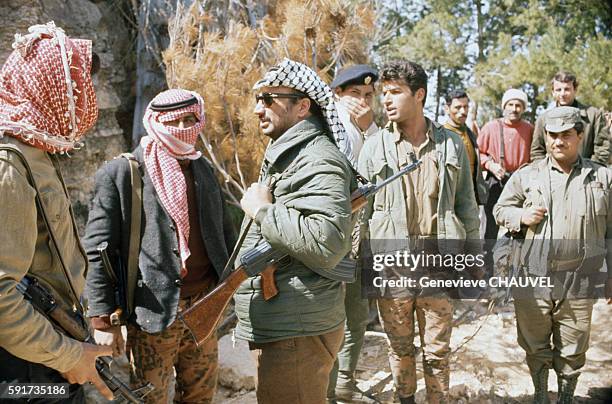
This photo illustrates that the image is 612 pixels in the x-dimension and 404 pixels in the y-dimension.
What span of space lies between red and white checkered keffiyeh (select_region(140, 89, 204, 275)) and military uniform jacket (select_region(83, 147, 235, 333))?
0.12 feet

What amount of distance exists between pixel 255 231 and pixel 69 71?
0.91 meters

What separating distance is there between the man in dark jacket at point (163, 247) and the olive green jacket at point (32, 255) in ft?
2.49

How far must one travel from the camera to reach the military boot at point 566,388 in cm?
353

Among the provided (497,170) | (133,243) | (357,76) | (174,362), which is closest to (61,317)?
(133,243)

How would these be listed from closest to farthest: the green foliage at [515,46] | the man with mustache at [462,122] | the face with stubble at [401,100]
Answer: the face with stubble at [401,100], the man with mustache at [462,122], the green foliage at [515,46]

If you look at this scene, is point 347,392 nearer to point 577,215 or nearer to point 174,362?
point 174,362

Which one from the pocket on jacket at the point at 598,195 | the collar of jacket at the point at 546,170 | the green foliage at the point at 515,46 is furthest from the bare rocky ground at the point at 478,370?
the green foliage at the point at 515,46

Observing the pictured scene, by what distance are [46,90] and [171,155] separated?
42.0 inches

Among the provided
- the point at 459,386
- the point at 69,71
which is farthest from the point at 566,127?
the point at 69,71

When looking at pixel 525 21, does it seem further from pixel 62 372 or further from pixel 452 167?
pixel 62 372

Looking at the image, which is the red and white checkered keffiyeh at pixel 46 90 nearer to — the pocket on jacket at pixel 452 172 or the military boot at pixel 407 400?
the pocket on jacket at pixel 452 172

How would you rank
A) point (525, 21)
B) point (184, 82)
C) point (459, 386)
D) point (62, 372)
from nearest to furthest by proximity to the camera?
1. point (62, 372)
2. point (459, 386)
3. point (184, 82)
4. point (525, 21)

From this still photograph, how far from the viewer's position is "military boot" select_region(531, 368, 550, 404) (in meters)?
3.60

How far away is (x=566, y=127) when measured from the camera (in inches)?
133
